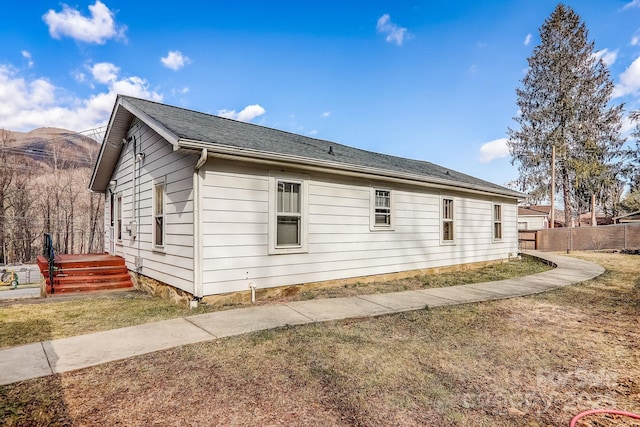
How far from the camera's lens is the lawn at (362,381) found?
245cm

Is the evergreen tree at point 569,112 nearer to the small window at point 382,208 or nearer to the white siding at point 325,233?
the white siding at point 325,233

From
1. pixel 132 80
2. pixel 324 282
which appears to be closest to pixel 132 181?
pixel 324 282

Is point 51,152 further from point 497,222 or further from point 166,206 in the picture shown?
point 497,222

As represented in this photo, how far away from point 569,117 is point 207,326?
32398mm

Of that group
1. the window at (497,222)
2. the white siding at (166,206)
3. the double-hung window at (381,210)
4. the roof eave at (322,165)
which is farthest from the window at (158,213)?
the window at (497,222)

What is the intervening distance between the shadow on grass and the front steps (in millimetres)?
6381

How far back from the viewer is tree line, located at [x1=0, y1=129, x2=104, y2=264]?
72.4 ft

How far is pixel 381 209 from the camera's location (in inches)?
339

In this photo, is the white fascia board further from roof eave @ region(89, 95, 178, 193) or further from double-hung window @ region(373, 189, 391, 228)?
double-hung window @ region(373, 189, 391, 228)

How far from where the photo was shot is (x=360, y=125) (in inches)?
769

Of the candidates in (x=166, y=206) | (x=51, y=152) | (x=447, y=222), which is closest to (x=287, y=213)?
(x=166, y=206)

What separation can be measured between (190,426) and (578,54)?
117 feet

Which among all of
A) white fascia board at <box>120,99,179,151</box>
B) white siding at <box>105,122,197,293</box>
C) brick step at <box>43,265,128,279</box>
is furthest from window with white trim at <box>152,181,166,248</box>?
brick step at <box>43,265,128,279</box>

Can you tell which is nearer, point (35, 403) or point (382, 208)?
point (35, 403)
